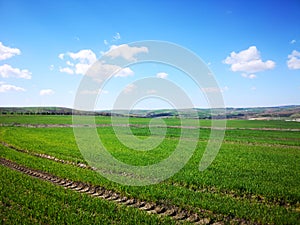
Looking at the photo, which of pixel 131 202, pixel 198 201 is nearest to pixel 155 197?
pixel 131 202

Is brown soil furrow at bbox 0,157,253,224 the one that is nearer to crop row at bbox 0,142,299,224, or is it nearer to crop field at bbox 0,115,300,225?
crop field at bbox 0,115,300,225

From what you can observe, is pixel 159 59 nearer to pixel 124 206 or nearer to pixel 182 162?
pixel 182 162

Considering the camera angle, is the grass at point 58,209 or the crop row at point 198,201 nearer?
the grass at point 58,209

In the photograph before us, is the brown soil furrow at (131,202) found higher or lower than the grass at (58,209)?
lower

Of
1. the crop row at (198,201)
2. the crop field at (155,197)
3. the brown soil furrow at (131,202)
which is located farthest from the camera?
the crop row at (198,201)

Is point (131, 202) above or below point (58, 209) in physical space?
below

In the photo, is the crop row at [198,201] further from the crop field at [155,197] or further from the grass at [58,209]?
the grass at [58,209]

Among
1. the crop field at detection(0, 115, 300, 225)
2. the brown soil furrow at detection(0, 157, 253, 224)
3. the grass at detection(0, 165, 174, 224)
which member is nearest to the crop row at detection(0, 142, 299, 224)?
the crop field at detection(0, 115, 300, 225)

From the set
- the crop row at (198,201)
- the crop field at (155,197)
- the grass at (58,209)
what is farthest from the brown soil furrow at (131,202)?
the grass at (58,209)

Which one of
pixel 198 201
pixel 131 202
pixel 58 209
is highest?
pixel 58 209

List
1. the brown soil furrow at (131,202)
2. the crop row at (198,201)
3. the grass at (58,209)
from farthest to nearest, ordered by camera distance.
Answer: the crop row at (198,201) → the brown soil furrow at (131,202) → the grass at (58,209)

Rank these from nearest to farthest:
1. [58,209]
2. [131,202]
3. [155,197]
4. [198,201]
Result: [58,209]
[198,201]
[131,202]
[155,197]

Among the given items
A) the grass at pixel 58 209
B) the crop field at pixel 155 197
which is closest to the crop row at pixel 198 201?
the crop field at pixel 155 197

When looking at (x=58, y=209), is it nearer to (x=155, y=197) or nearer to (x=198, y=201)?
(x=155, y=197)
